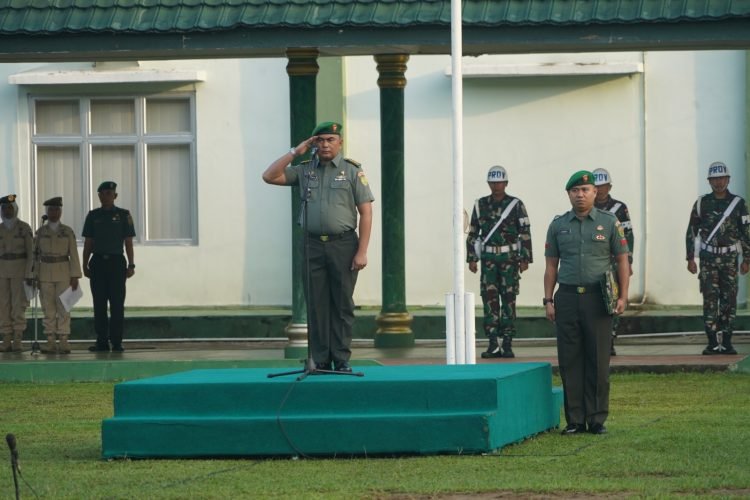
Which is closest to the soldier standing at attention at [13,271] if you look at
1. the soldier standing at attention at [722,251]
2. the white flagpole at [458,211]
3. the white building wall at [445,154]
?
the white building wall at [445,154]

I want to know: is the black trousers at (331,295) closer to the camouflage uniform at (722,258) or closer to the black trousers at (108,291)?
the camouflage uniform at (722,258)

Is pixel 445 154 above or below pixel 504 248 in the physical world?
above

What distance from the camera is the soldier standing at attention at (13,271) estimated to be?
840 inches

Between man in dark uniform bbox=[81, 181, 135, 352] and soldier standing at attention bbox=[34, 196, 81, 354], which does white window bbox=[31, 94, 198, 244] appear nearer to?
man in dark uniform bbox=[81, 181, 135, 352]

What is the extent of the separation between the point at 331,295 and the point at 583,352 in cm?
191

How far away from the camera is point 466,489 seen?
389 inches

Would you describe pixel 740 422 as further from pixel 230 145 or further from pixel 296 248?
pixel 230 145

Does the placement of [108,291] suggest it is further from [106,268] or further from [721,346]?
[721,346]

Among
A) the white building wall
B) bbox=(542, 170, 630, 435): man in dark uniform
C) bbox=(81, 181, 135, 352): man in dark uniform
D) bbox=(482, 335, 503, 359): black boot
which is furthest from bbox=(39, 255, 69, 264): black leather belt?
bbox=(542, 170, 630, 435): man in dark uniform

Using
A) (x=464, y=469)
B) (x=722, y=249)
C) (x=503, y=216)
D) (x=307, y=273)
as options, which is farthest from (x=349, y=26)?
(x=464, y=469)

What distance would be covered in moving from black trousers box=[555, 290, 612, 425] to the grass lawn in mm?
284

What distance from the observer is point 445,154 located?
27062 mm

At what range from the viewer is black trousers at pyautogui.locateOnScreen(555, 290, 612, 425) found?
41.7 feet

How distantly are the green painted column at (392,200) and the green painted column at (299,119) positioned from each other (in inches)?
58.6
